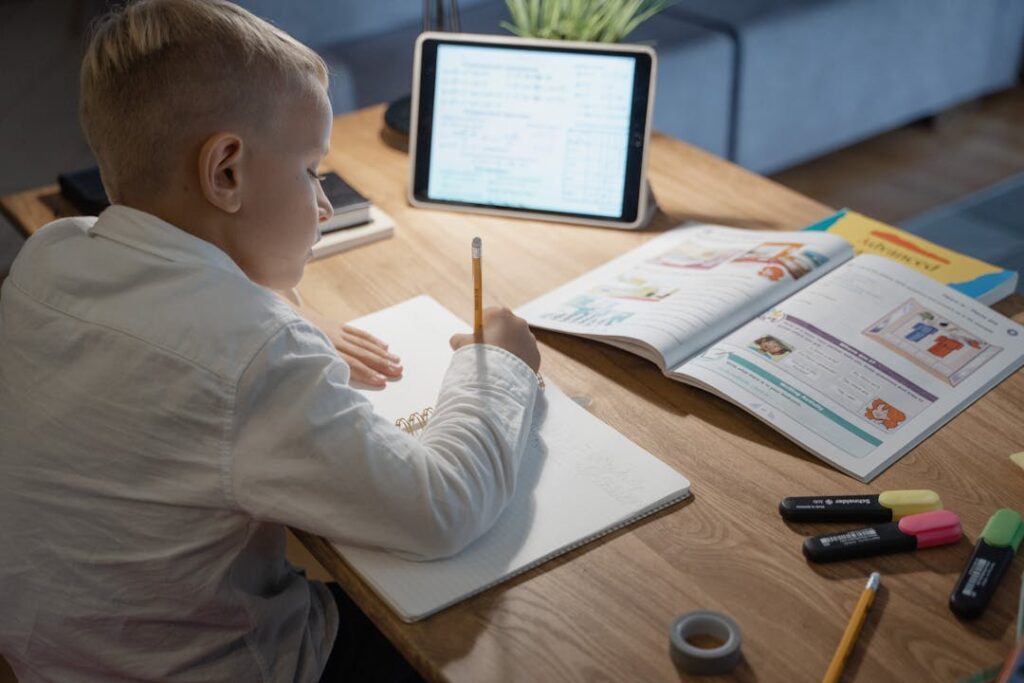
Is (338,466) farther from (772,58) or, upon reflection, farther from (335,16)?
(772,58)

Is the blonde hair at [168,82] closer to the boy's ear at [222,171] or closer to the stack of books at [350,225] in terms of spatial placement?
the boy's ear at [222,171]

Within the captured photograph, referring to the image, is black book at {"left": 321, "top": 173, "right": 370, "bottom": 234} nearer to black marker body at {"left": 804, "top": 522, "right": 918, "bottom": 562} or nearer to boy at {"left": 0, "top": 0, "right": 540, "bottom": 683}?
boy at {"left": 0, "top": 0, "right": 540, "bottom": 683}

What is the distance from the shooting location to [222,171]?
3.13 ft

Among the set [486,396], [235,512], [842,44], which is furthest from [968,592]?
[842,44]

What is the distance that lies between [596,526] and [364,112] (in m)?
1.07

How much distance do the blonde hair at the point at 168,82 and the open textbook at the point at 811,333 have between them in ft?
1.41

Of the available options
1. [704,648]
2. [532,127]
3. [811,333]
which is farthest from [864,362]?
[532,127]

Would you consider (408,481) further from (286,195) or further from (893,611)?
(893,611)

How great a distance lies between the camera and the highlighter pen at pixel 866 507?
965mm

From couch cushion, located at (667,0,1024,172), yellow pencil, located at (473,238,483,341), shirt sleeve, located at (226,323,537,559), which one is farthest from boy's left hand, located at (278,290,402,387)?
couch cushion, located at (667,0,1024,172)

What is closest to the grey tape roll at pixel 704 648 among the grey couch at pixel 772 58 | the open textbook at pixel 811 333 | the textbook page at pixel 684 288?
the open textbook at pixel 811 333

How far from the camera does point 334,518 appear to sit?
0.90 m

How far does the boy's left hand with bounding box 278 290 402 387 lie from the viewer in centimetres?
116

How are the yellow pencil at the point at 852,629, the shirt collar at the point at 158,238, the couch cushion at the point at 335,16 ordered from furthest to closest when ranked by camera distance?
the couch cushion at the point at 335,16, the shirt collar at the point at 158,238, the yellow pencil at the point at 852,629
